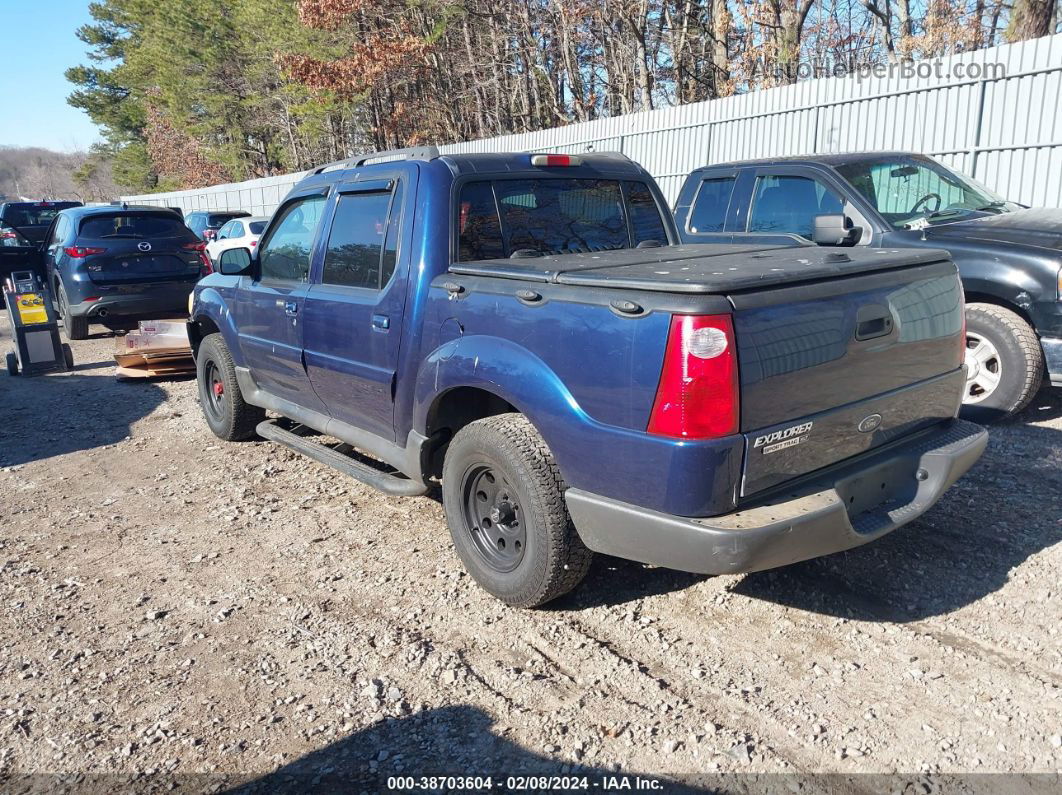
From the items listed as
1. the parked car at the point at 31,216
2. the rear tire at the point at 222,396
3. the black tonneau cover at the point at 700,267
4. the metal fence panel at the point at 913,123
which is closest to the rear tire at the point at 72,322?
the rear tire at the point at 222,396

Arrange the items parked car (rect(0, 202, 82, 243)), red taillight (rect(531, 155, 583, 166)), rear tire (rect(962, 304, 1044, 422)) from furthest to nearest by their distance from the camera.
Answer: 1. parked car (rect(0, 202, 82, 243))
2. rear tire (rect(962, 304, 1044, 422))
3. red taillight (rect(531, 155, 583, 166))

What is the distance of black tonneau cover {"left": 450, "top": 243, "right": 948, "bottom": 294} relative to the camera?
278 cm

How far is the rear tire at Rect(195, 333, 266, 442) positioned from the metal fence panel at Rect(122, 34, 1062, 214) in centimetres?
410

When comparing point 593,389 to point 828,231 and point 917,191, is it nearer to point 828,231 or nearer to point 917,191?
point 828,231

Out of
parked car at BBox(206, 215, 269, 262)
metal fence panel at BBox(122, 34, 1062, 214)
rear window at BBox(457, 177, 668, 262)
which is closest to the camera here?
rear window at BBox(457, 177, 668, 262)

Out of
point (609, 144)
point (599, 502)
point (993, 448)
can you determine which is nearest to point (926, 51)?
point (609, 144)

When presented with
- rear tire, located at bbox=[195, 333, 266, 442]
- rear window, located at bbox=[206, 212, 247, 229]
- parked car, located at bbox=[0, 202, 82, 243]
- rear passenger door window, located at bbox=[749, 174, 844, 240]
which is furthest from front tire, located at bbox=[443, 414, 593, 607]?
rear window, located at bbox=[206, 212, 247, 229]

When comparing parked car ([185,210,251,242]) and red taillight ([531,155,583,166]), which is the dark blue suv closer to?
red taillight ([531,155,583,166])

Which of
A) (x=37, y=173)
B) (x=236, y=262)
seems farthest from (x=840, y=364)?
(x=37, y=173)

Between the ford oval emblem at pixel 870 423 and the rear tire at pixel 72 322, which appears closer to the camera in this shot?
the ford oval emblem at pixel 870 423

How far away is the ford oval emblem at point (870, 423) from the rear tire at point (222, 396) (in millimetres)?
4387

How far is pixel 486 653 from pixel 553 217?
2224 millimetres

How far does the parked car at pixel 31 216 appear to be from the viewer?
17516 millimetres

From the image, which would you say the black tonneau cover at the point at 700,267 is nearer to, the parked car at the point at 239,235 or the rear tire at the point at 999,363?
the rear tire at the point at 999,363
